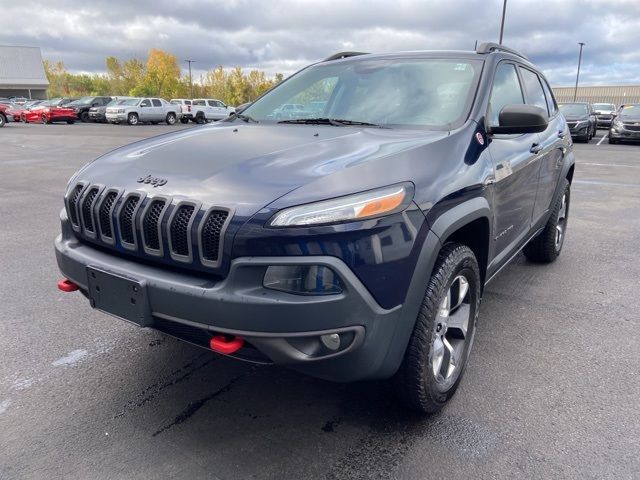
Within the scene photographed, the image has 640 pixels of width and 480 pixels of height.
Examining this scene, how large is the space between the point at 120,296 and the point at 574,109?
22.0 m

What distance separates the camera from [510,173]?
3094mm

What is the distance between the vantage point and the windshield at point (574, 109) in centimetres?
2031

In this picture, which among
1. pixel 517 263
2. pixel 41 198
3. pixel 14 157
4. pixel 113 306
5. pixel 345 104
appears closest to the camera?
pixel 113 306

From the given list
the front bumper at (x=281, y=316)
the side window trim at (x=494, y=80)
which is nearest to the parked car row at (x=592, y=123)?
the side window trim at (x=494, y=80)

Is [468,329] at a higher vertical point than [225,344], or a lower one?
lower

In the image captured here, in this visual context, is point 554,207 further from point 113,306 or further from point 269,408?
point 113,306

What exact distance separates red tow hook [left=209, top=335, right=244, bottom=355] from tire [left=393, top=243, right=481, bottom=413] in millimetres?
729

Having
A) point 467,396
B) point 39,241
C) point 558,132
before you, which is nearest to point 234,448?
point 467,396

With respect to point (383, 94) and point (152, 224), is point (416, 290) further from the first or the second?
point (383, 94)

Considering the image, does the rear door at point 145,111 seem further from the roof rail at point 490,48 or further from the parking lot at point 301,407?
the roof rail at point 490,48

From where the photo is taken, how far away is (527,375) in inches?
115

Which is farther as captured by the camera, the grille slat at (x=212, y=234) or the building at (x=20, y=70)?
the building at (x=20, y=70)

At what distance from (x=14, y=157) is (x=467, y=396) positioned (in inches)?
547

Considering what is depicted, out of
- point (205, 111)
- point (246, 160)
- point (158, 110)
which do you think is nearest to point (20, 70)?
point (205, 111)
